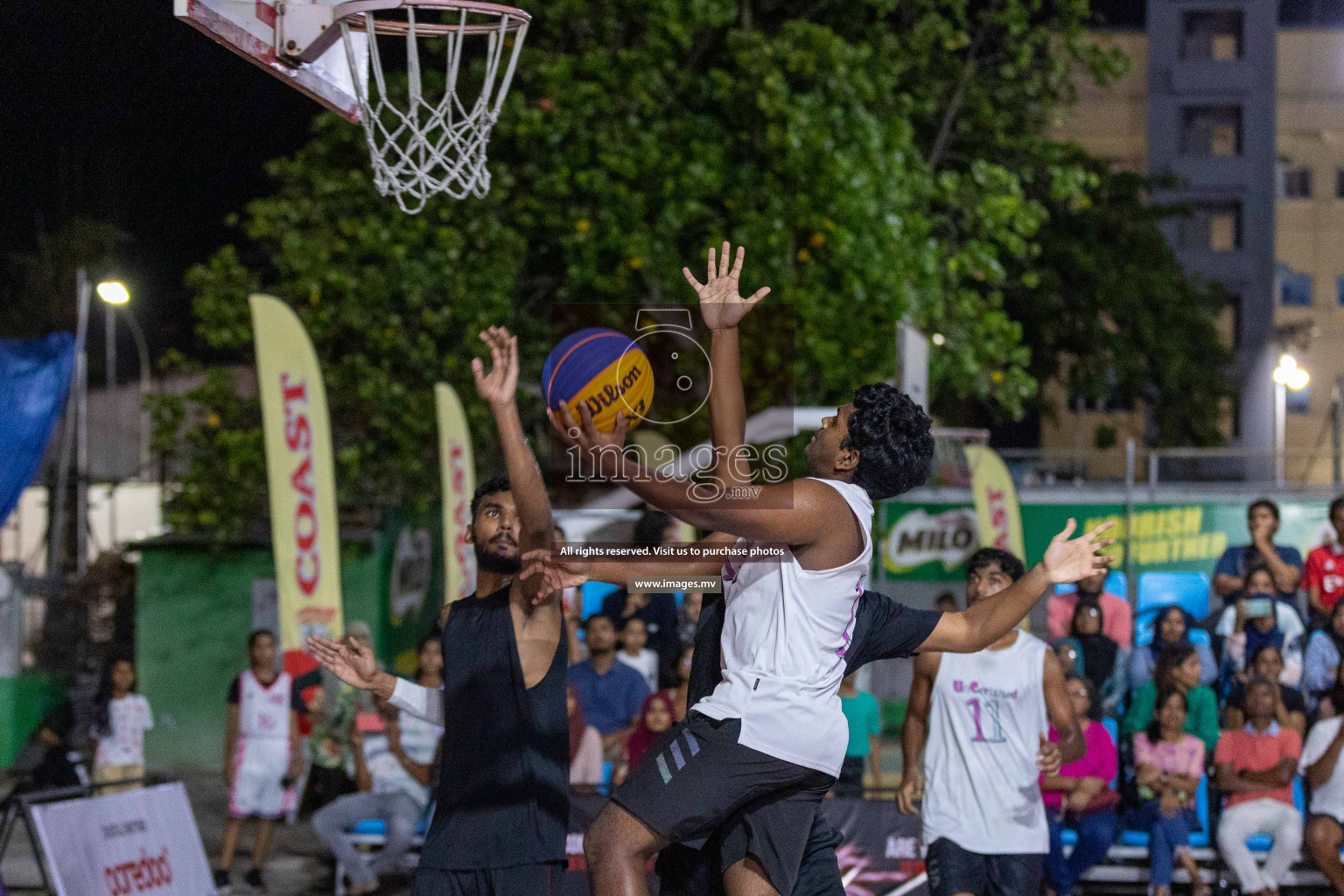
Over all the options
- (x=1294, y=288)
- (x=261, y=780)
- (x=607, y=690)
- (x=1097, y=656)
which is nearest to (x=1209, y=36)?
(x=1294, y=288)

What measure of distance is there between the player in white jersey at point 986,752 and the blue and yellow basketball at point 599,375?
2.27 metres

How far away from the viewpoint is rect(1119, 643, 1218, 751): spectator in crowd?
8711mm

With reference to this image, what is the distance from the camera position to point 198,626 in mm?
15609

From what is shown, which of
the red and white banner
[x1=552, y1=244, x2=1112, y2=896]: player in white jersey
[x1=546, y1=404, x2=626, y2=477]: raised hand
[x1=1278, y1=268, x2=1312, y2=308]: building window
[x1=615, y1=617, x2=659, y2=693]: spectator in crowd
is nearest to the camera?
[x1=546, y1=404, x2=626, y2=477]: raised hand

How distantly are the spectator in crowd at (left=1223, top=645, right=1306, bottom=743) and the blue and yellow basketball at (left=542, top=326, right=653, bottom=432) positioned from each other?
5984mm

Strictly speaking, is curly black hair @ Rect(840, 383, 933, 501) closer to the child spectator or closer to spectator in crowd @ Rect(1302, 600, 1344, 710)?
spectator in crowd @ Rect(1302, 600, 1344, 710)

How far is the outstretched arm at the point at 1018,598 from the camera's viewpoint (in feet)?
13.6

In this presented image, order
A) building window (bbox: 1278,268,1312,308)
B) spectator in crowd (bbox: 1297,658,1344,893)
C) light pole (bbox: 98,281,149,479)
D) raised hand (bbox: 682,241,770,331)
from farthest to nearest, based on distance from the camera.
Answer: building window (bbox: 1278,268,1312,308) < light pole (bbox: 98,281,149,479) < spectator in crowd (bbox: 1297,658,1344,893) < raised hand (bbox: 682,241,770,331)

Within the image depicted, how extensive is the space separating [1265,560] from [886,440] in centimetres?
707

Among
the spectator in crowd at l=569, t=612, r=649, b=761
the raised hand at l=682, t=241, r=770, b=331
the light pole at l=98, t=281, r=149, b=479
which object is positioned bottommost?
the spectator in crowd at l=569, t=612, r=649, b=761

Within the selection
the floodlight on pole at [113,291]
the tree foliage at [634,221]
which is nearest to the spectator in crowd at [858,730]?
the tree foliage at [634,221]

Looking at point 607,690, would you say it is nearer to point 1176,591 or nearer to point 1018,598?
point 1018,598

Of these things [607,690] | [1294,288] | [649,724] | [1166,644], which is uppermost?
[1294,288]

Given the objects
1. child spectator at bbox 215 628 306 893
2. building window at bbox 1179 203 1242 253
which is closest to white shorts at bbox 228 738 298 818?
child spectator at bbox 215 628 306 893
